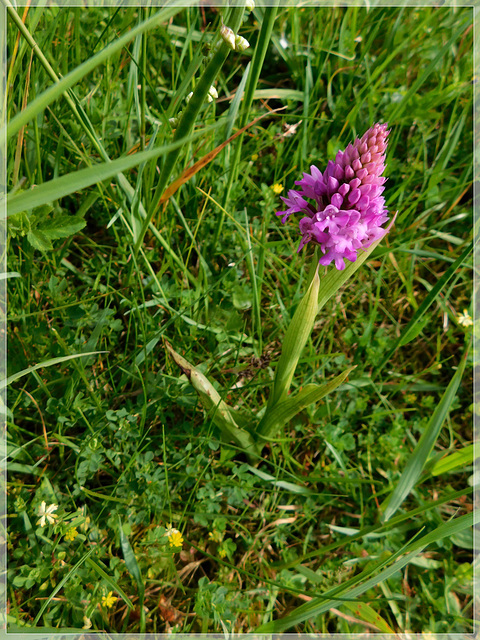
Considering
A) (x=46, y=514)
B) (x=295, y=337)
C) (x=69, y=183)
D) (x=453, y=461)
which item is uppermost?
(x=69, y=183)

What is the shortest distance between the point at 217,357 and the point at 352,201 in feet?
2.28

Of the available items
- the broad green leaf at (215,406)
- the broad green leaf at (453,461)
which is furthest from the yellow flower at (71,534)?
the broad green leaf at (453,461)

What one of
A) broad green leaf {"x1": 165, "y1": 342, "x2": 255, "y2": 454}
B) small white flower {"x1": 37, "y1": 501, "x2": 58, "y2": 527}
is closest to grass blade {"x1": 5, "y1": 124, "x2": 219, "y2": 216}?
broad green leaf {"x1": 165, "y1": 342, "x2": 255, "y2": 454}

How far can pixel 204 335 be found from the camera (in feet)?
4.72

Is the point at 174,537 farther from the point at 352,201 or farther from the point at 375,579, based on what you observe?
the point at 352,201

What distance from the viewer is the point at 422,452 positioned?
51.3 inches

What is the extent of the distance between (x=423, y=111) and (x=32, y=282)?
5.01 ft

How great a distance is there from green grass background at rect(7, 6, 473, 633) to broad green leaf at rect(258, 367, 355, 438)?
7 centimetres

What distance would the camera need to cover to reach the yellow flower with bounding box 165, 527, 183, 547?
1191 mm

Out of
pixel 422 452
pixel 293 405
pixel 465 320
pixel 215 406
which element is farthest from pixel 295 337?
pixel 465 320

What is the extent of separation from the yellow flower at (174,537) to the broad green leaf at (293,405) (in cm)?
34

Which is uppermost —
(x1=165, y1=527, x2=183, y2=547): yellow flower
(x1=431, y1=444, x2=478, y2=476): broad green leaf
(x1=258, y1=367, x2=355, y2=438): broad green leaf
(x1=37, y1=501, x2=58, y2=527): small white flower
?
(x1=258, y1=367, x2=355, y2=438): broad green leaf

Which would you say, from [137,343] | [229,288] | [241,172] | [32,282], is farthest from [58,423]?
[241,172]

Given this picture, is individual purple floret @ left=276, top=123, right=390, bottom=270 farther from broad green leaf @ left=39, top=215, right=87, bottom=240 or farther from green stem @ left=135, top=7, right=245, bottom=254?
broad green leaf @ left=39, top=215, right=87, bottom=240
